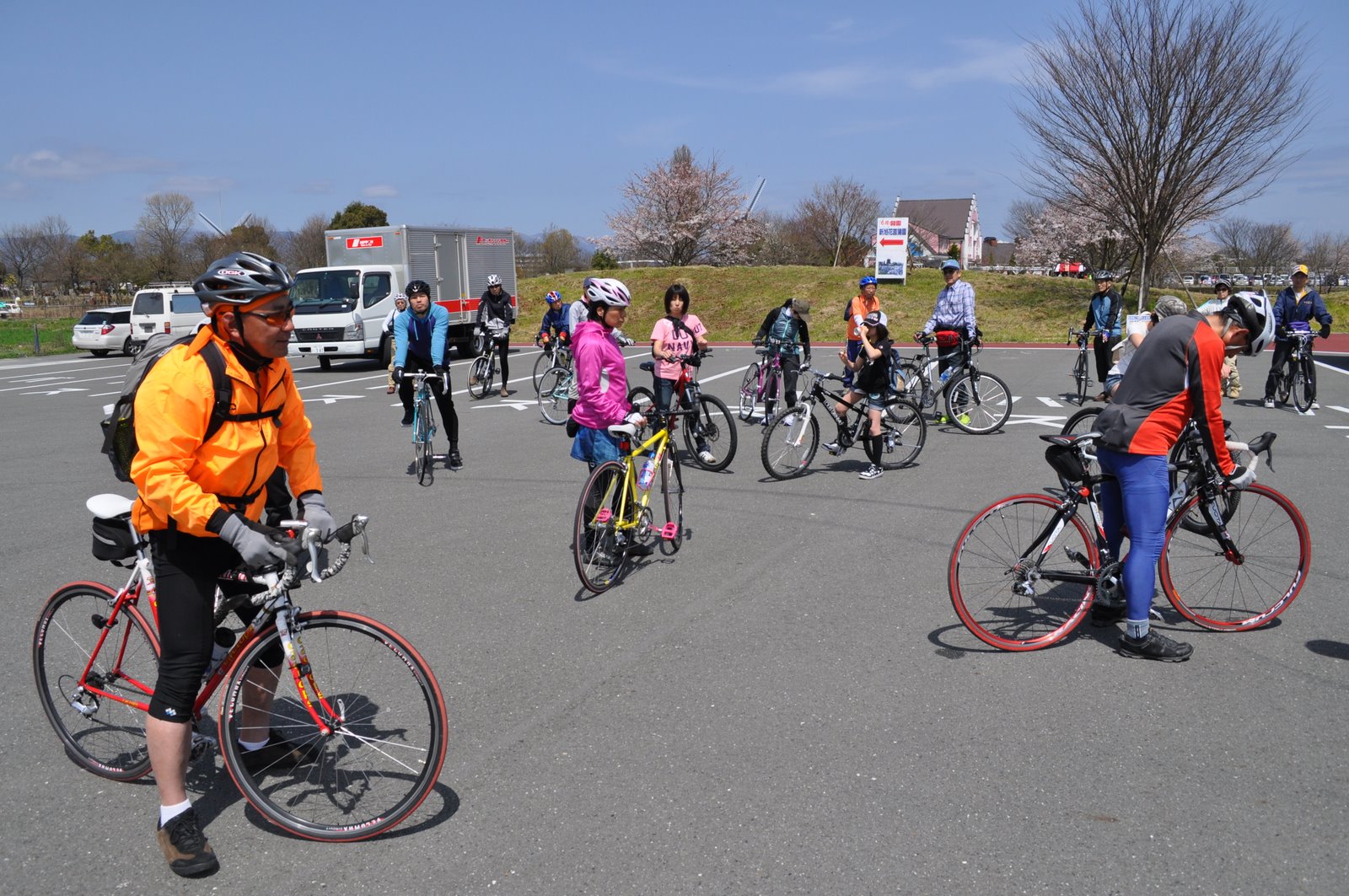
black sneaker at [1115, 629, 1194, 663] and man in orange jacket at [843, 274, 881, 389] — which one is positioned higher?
man in orange jacket at [843, 274, 881, 389]

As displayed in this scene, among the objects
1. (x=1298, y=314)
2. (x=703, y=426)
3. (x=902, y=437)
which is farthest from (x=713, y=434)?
(x=1298, y=314)

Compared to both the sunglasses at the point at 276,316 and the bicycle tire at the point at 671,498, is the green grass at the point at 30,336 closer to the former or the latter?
the bicycle tire at the point at 671,498

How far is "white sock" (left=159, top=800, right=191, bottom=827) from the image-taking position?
3102 mm

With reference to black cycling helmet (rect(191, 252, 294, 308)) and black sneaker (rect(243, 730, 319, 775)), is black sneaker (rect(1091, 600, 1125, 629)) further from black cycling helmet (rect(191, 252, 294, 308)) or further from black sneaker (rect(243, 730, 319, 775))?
black cycling helmet (rect(191, 252, 294, 308))

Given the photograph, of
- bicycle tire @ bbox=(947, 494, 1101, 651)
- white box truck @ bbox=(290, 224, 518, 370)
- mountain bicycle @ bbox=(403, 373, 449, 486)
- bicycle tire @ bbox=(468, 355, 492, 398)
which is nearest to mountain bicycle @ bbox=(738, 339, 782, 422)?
mountain bicycle @ bbox=(403, 373, 449, 486)

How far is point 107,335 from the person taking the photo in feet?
92.6

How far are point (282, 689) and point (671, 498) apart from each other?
12.2ft

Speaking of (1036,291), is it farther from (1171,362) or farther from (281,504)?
(281,504)

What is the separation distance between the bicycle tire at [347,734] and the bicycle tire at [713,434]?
6.39m

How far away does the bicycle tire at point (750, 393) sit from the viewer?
12.1 metres

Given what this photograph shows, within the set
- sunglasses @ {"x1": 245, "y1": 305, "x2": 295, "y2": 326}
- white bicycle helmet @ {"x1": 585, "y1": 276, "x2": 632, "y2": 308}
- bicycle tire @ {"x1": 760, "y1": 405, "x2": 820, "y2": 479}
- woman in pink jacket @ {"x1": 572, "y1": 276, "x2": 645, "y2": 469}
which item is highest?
white bicycle helmet @ {"x1": 585, "y1": 276, "x2": 632, "y2": 308}

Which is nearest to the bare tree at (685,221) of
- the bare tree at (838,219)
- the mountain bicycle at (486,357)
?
the bare tree at (838,219)

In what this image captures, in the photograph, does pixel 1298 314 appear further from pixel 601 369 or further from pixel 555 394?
pixel 601 369

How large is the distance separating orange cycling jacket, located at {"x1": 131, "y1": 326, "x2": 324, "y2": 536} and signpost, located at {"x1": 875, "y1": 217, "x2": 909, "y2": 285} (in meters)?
37.1
